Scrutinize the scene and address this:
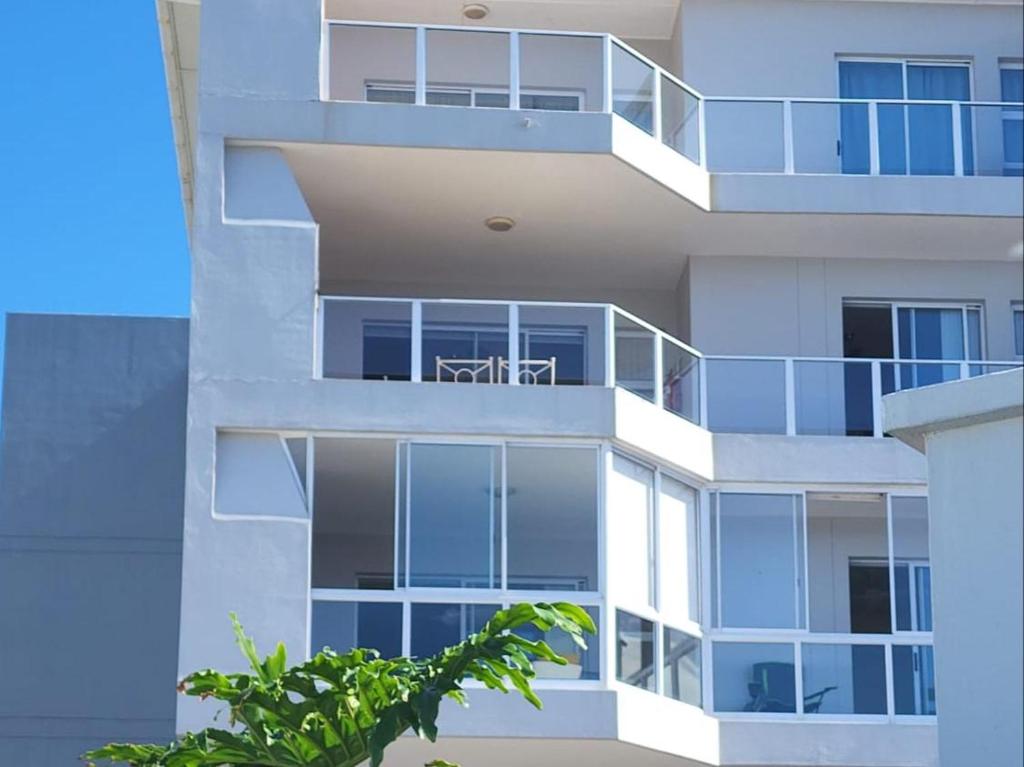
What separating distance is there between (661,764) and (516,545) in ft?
8.91

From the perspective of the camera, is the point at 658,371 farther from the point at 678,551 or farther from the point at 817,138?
the point at 817,138

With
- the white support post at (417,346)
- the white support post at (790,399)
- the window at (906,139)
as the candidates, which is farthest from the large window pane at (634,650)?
the window at (906,139)

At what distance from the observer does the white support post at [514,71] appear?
914 inches

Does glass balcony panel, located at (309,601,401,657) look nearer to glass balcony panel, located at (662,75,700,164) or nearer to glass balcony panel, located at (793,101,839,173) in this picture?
glass balcony panel, located at (662,75,700,164)

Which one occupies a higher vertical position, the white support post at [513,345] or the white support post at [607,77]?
the white support post at [607,77]

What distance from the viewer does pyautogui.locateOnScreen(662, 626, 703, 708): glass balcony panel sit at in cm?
2228

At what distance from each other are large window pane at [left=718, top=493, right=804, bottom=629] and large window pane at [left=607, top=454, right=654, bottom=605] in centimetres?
140

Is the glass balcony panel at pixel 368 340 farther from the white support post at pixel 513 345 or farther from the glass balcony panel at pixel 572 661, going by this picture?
the glass balcony panel at pixel 572 661

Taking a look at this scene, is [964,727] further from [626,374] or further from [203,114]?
[203,114]

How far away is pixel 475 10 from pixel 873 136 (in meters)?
4.86

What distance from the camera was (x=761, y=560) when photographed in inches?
937

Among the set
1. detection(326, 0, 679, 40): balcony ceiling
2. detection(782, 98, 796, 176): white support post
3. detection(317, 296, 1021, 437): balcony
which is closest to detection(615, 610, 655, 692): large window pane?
detection(317, 296, 1021, 437): balcony

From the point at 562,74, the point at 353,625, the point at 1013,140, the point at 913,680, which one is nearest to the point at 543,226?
the point at 562,74

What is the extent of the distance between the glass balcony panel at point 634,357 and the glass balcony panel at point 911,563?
313 cm
